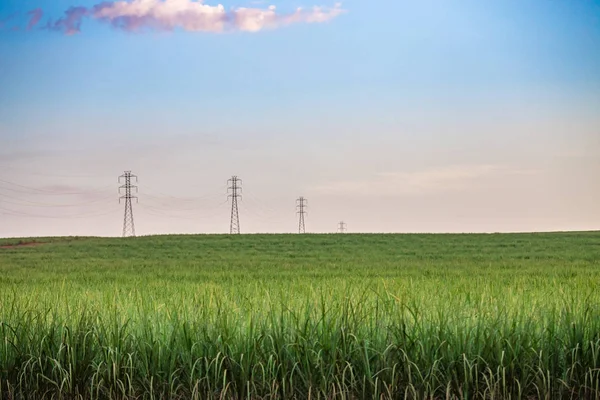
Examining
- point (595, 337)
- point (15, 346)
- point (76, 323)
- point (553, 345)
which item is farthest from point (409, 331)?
point (15, 346)

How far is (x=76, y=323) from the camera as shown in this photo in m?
6.70

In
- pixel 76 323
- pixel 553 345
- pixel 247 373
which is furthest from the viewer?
pixel 76 323

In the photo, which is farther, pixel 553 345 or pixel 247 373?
pixel 553 345

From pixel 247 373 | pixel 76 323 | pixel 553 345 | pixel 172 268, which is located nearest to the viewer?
pixel 247 373

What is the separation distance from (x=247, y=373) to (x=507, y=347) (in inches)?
101

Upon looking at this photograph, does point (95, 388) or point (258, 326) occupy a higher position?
point (258, 326)

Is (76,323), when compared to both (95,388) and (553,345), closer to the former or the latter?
(95,388)

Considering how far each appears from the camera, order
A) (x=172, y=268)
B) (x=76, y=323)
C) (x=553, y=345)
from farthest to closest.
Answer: (x=172, y=268)
(x=76, y=323)
(x=553, y=345)

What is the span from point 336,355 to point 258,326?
0.92 m

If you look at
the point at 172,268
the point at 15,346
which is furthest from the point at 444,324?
the point at 172,268

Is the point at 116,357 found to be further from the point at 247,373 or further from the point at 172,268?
the point at 172,268

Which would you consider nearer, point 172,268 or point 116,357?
point 116,357

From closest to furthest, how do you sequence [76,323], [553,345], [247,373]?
[247,373], [553,345], [76,323]

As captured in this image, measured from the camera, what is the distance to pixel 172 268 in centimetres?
2456
